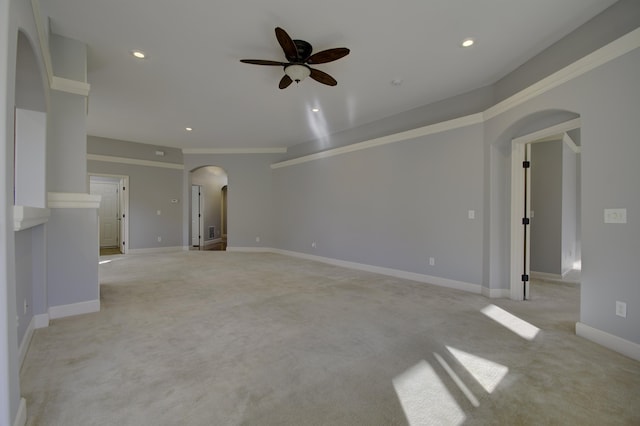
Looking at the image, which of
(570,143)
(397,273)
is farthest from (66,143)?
(570,143)

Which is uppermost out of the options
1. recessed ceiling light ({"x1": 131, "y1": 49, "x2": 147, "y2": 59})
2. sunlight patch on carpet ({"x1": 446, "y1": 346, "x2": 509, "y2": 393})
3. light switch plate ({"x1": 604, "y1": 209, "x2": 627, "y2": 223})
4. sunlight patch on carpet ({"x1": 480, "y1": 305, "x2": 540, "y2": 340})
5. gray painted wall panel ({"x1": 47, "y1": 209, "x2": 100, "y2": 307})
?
recessed ceiling light ({"x1": 131, "y1": 49, "x2": 147, "y2": 59})

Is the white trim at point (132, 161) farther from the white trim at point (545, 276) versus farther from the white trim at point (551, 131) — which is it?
the white trim at point (545, 276)

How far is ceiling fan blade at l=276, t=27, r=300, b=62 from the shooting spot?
8.67 feet

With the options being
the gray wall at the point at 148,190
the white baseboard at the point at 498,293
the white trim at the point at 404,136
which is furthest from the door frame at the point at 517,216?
the gray wall at the point at 148,190

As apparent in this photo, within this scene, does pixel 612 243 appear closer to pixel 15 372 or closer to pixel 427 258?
pixel 427 258

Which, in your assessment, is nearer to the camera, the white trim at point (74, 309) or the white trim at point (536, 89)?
the white trim at point (536, 89)

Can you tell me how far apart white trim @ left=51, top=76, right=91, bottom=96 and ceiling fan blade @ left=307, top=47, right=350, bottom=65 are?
239 cm

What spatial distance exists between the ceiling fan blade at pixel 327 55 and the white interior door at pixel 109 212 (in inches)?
369

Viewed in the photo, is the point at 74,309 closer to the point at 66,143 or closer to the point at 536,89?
the point at 66,143

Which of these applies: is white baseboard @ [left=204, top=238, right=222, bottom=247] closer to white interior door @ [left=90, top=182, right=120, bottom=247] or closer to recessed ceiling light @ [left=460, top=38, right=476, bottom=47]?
white interior door @ [left=90, top=182, right=120, bottom=247]

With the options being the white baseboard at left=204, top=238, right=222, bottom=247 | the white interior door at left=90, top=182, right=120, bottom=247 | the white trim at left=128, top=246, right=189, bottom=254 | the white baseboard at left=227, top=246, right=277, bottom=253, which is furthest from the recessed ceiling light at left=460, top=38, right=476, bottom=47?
the white interior door at left=90, top=182, right=120, bottom=247

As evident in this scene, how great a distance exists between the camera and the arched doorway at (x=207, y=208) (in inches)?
401

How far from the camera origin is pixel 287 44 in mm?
2846

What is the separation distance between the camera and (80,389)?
1.90 metres
